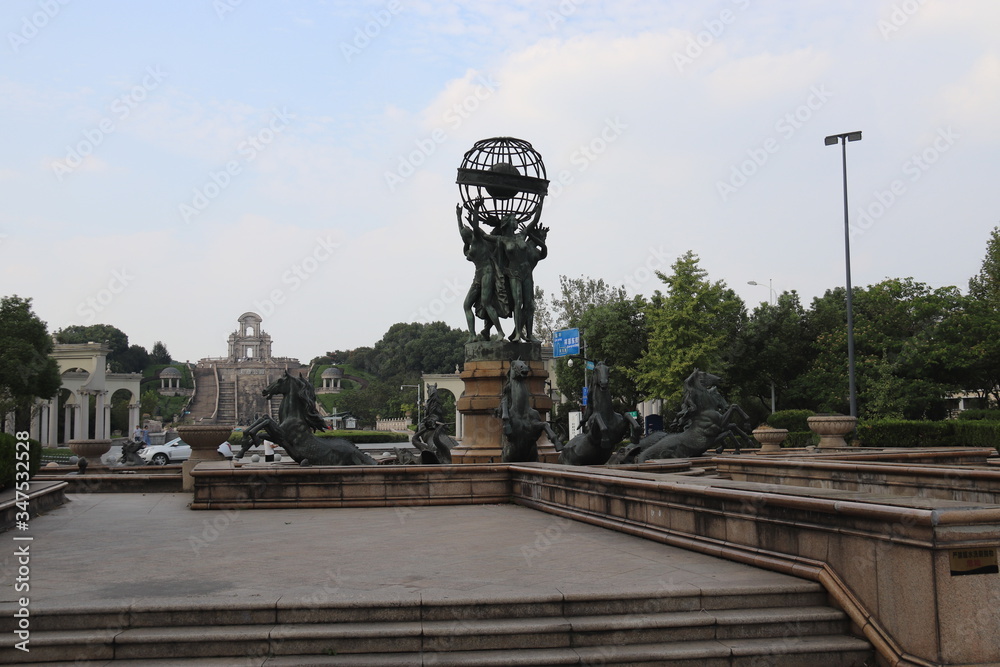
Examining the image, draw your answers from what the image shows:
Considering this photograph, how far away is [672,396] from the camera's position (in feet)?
143

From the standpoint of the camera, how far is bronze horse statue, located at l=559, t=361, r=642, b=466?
1384 centimetres

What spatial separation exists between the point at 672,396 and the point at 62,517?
3497 centimetres

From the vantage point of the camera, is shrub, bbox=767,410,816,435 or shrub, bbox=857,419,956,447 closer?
shrub, bbox=857,419,956,447

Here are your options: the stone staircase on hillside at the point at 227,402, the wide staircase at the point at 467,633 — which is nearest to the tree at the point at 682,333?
the wide staircase at the point at 467,633

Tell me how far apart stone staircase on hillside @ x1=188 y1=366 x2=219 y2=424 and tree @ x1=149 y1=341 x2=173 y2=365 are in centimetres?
1708

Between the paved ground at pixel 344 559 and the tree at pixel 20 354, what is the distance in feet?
117

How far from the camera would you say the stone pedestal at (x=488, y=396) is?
54.7ft

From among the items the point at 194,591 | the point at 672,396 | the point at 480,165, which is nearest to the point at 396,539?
the point at 194,591

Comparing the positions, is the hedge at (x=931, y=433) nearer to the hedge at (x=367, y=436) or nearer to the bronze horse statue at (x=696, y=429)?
the bronze horse statue at (x=696, y=429)

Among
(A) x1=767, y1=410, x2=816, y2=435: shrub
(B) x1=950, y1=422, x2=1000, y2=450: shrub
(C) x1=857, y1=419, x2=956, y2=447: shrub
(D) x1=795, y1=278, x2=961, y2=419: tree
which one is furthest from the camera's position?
(D) x1=795, y1=278, x2=961, y2=419: tree

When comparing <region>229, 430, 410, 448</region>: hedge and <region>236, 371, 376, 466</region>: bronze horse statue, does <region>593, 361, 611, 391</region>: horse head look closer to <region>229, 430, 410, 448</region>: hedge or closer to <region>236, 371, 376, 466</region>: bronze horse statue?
<region>236, 371, 376, 466</region>: bronze horse statue

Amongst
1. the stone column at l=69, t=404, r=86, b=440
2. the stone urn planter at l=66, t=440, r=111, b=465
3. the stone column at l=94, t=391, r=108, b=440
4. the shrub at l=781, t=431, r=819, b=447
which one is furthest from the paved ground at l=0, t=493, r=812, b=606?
the stone column at l=94, t=391, r=108, b=440

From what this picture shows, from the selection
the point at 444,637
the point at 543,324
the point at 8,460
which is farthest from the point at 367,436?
the point at 444,637

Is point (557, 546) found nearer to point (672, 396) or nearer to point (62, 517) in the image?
point (62, 517)
